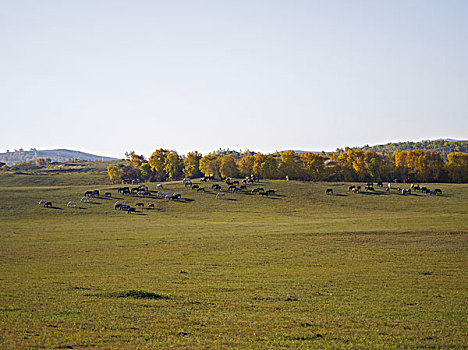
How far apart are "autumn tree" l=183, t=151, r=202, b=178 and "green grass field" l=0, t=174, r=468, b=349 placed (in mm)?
89001

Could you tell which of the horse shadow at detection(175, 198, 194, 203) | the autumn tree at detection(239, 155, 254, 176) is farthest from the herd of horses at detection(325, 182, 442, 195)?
the autumn tree at detection(239, 155, 254, 176)

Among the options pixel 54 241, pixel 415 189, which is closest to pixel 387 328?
pixel 54 241

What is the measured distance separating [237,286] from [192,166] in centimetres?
12585

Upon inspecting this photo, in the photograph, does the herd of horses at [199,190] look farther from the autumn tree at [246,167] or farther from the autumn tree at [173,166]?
the autumn tree at [173,166]

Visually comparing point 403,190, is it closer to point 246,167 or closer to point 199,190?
point 199,190

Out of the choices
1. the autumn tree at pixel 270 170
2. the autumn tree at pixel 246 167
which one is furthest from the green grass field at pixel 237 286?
the autumn tree at pixel 246 167

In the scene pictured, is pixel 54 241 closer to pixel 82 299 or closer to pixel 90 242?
pixel 90 242

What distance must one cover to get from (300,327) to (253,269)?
1307cm

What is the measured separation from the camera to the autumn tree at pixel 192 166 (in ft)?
488

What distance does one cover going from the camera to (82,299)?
21.0 meters

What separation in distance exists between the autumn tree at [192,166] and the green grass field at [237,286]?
292ft

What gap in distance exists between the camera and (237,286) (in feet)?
79.3

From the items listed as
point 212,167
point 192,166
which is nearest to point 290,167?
point 212,167

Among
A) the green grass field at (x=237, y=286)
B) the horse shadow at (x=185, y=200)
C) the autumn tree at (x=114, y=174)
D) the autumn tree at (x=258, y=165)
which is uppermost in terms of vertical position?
the autumn tree at (x=258, y=165)
